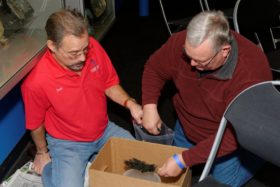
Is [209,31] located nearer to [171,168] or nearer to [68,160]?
[171,168]

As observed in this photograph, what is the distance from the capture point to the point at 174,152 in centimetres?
169

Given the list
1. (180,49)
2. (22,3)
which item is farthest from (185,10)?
(180,49)

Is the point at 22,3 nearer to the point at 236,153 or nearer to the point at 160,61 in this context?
the point at 160,61

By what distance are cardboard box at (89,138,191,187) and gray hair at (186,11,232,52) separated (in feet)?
1.64

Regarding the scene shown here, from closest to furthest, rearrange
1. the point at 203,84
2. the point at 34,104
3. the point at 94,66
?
the point at 203,84, the point at 34,104, the point at 94,66

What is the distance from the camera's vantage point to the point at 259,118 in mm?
1315

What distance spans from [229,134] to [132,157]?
1.63 feet

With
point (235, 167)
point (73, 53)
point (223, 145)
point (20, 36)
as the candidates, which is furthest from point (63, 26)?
point (235, 167)

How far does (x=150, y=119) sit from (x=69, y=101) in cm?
39

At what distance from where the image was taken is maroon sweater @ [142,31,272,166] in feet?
4.99

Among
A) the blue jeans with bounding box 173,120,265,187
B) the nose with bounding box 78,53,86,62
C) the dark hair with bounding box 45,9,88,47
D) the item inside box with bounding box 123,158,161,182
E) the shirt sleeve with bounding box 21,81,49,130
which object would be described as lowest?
the blue jeans with bounding box 173,120,265,187

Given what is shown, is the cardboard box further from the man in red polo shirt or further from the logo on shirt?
the logo on shirt

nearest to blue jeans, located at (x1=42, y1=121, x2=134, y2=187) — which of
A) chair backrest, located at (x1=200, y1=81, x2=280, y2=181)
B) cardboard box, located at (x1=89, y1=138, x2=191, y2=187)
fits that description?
cardboard box, located at (x1=89, y1=138, x2=191, y2=187)

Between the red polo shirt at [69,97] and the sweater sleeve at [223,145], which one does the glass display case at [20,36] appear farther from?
the sweater sleeve at [223,145]
